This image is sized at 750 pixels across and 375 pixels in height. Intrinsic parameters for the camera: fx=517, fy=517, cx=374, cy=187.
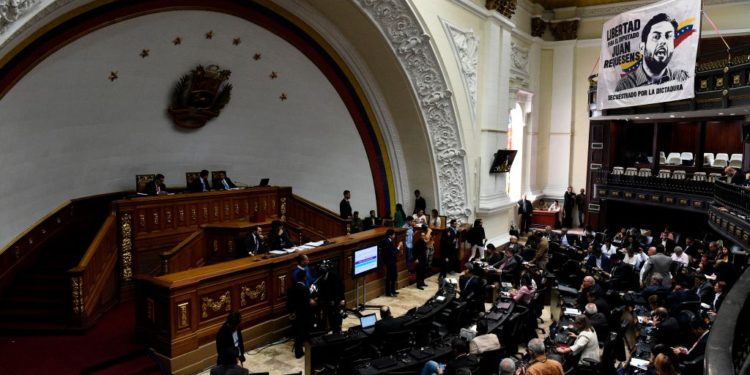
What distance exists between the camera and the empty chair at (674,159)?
674 inches

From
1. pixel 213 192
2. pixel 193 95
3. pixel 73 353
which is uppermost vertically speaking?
pixel 193 95

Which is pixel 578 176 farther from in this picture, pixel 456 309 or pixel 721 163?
pixel 456 309

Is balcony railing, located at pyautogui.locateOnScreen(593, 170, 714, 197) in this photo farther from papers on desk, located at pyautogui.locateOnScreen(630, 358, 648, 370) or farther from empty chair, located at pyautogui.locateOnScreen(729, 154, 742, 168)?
papers on desk, located at pyautogui.locateOnScreen(630, 358, 648, 370)

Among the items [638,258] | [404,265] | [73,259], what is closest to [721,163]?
[638,258]

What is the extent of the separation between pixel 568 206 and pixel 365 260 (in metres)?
11.7

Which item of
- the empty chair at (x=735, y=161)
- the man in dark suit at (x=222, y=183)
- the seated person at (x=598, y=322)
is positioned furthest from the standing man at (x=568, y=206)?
the seated person at (x=598, y=322)

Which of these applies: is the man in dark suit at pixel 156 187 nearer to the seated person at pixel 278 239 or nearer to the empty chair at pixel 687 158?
the seated person at pixel 278 239

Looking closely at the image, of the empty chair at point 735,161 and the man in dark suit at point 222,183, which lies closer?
the man in dark suit at point 222,183

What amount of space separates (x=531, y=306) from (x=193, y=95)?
7.88 m

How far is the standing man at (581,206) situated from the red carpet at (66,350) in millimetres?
15538

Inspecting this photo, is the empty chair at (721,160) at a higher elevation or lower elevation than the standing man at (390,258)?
higher

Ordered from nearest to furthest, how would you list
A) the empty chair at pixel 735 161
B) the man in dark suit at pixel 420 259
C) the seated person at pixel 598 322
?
the seated person at pixel 598 322
the man in dark suit at pixel 420 259
the empty chair at pixel 735 161

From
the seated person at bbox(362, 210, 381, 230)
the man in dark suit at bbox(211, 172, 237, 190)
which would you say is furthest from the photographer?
the seated person at bbox(362, 210, 381, 230)

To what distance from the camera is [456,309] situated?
7543mm
